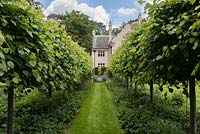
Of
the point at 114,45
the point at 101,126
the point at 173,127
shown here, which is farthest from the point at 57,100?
the point at 114,45

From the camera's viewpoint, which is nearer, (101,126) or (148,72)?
(148,72)

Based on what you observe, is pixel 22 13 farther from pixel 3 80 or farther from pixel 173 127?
pixel 173 127

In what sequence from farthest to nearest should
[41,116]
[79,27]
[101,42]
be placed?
1. [79,27]
2. [101,42]
3. [41,116]

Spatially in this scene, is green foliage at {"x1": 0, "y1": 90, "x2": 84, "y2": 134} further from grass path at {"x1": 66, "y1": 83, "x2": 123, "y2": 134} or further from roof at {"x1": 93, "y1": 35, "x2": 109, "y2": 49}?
roof at {"x1": 93, "y1": 35, "x2": 109, "y2": 49}

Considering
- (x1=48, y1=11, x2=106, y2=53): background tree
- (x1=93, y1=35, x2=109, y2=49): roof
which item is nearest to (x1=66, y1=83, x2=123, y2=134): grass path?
(x1=93, y1=35, x2=109, y2=49): roof

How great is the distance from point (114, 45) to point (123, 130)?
1726 inches

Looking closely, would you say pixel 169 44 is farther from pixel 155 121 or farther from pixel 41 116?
pixel 41 116

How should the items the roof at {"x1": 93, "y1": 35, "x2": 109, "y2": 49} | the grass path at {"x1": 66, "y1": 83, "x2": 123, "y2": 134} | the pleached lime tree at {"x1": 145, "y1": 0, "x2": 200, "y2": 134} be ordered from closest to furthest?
the pleached lime tree at {"x1": 145, "y1": 0, "x2": 200, "y2": 134} → the grass path at {"x1": 66, "y1": 83, "x2": 123, "y2": 134} → the roof at {"x1": 93, "y1": 35, "x2": 109, "y2": 49}

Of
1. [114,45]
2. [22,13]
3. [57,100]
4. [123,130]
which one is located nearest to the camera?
[22,13]

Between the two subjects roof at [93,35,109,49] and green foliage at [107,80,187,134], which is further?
roof at [93,35,109,49]

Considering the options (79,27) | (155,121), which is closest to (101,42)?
(79,27)

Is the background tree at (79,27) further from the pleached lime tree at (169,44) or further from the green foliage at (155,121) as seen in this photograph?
the pleached lime tree at (169,44)

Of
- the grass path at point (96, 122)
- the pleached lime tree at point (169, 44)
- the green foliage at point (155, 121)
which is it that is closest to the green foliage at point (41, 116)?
the grass path at point (96, 122)

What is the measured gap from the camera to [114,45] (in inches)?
2111
